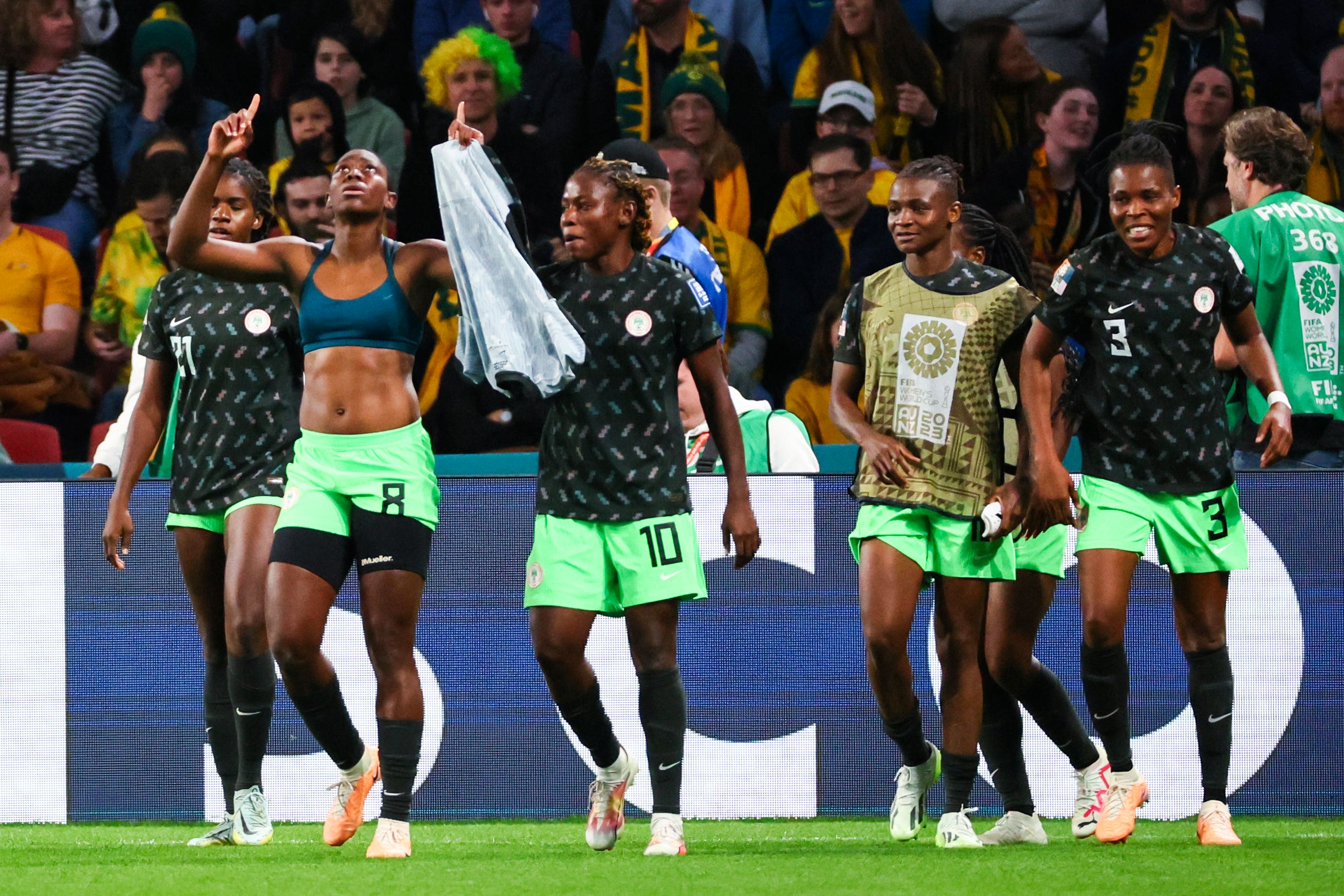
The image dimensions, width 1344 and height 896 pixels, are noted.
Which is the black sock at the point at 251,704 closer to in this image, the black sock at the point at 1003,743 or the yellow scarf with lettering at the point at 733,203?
the black sock at the point at 1003,743

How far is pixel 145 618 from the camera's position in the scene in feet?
20.6

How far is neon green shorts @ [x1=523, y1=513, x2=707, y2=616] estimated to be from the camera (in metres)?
4.79

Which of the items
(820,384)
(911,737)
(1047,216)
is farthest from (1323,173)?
(911,737)

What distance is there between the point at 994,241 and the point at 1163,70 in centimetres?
412

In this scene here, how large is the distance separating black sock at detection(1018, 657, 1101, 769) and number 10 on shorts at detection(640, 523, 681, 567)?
1208 millimetres

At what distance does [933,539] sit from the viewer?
497 centimetres

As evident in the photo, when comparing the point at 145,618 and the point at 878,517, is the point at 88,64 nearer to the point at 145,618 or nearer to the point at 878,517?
the point at 145,618

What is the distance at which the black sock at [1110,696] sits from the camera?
504cm

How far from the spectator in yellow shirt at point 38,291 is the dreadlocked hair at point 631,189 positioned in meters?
5.33

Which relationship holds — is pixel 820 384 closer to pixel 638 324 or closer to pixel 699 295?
pixel 699 295

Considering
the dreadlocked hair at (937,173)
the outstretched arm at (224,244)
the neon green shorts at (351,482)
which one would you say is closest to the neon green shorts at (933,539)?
the dreadlocked hair at (937,173)

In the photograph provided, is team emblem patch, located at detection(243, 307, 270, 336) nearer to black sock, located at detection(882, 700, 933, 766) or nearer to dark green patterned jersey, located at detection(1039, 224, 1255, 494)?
black sock, located at detection(882, 700, 933, 766)

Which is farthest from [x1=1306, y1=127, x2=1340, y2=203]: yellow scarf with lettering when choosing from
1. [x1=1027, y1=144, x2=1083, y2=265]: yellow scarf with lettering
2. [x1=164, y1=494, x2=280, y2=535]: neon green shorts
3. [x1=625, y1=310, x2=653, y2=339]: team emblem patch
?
[x1=164, y1=494, x2=280, y2=535]: neon green shorts

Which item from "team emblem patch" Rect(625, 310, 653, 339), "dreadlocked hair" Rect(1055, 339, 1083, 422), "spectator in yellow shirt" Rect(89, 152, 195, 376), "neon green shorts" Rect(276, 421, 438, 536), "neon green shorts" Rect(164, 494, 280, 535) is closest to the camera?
"neon green shorts" Rect(276, 421, 438, 536)
